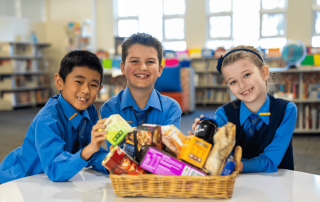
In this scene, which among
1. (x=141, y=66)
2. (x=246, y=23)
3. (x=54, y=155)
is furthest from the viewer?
(x=246, y=23)

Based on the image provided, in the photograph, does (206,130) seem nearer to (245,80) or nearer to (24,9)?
(245,80)

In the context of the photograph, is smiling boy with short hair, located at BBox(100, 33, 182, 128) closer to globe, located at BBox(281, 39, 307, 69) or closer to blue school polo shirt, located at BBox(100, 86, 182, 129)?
blue school polo shirt, located at BBox(100, 86, 182, 129)

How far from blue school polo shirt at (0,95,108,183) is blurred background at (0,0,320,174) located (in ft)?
15.2

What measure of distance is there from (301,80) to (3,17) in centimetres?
758

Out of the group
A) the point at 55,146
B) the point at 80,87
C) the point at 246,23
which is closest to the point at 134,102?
the point at 80,87

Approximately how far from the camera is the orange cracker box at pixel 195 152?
0.66 metres

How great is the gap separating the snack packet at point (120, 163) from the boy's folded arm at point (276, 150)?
A: 1.32 feet

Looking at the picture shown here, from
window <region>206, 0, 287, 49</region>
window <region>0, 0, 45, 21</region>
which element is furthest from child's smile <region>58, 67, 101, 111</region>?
window <region>0, 0, 45, 21</region>

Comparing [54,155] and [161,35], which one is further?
[161,35]

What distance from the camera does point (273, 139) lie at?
1047 mm

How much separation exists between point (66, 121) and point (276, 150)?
781mm

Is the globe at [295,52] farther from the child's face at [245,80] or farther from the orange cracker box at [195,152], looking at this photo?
the orange cracker box at [195,152]

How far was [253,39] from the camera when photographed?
812 centimetres

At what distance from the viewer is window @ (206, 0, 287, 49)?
787cm
